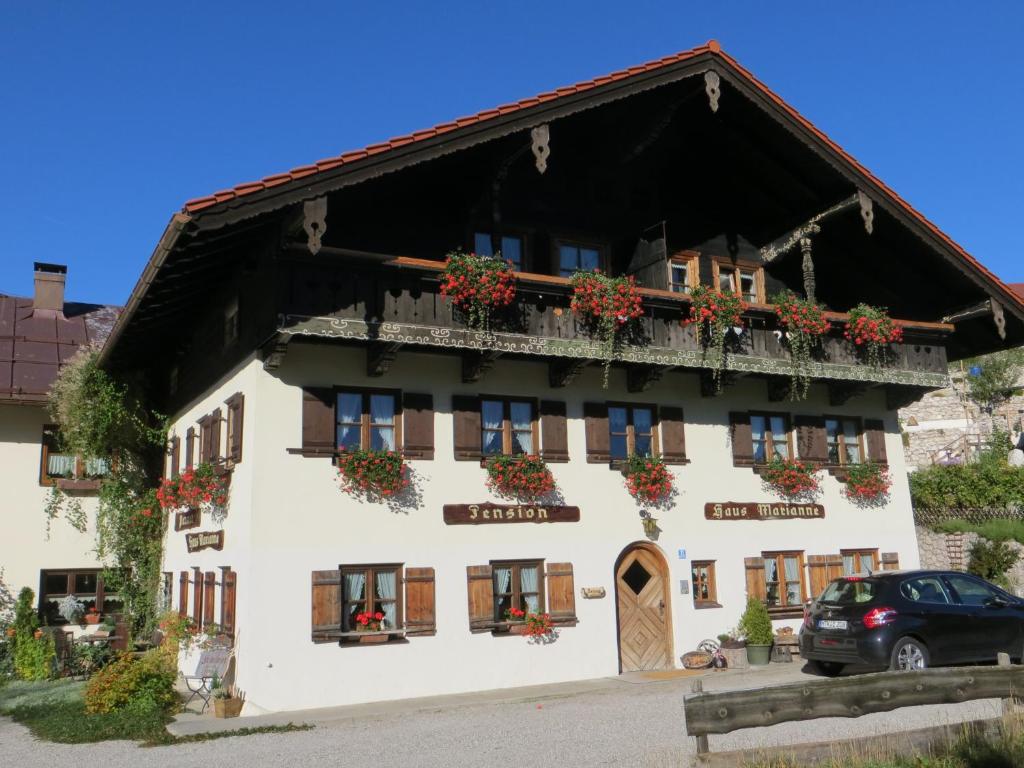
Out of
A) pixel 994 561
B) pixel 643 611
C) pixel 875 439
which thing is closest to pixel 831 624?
pixel 643 611

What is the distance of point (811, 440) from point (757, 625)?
13.0ft

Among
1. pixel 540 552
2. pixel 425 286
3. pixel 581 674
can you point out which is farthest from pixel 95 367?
pixel 581 674

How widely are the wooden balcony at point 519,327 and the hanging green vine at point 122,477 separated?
23.9 ft

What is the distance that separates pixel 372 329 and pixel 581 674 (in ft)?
20.3

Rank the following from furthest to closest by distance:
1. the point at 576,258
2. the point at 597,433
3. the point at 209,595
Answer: the point at 576,258 → the point at 597,433 → the point at 209,595

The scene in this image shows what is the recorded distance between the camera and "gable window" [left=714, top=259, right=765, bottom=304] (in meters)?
17.8

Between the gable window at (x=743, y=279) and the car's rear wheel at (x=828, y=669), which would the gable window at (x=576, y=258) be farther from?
the car's rear wheel at (x=828, y=669)

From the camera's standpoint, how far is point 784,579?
16812 millimetres

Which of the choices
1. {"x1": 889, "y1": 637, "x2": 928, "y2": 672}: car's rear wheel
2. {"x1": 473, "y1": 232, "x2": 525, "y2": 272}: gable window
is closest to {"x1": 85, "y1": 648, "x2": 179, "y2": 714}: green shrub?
{"x1": 473, "y1": 232, "x2": 525, "y2": 272}: gable window

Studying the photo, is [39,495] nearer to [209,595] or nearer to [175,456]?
[175,456]

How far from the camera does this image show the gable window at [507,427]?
14875mm

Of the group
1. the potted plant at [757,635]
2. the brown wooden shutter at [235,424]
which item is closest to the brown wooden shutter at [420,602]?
the brown wooden shutter at [235,424]

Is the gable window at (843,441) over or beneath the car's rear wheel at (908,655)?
over

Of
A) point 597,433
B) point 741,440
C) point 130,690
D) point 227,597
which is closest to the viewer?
point 130,690
